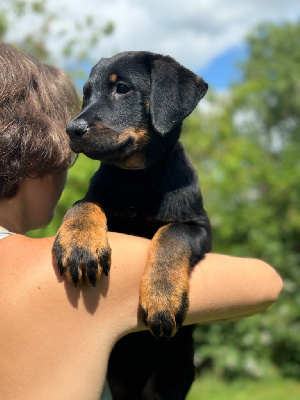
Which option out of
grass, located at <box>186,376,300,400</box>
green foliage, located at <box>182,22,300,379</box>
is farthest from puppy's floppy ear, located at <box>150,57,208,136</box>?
green foliage, located at <box>182,22,300,379</box>

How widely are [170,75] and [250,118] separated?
75.6 ft

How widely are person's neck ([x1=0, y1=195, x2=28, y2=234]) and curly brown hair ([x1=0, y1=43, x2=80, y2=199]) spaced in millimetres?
55

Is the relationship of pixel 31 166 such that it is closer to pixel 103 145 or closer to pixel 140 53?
pixel 103 145

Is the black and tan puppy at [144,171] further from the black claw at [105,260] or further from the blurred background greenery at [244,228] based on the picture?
the blurred background greenery at [244,228]

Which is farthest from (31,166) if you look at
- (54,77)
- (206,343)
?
(206,343)

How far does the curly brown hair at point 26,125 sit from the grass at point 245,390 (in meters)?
4.84

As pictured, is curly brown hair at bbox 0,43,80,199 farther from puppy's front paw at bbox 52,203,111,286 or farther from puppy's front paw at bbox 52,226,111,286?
puppy's front paw at bbox 52,226,111,286

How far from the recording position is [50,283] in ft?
5.69

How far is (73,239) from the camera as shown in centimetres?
190

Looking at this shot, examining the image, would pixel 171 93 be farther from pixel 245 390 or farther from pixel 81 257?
pixel 245 390

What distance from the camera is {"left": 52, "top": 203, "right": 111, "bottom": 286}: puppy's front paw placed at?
1.77m

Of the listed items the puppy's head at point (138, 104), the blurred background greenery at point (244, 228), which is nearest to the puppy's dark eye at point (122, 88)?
the puppy's head at point (138, 104)

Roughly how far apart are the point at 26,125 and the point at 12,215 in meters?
0.39

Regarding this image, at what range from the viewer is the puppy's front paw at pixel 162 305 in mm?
1860
